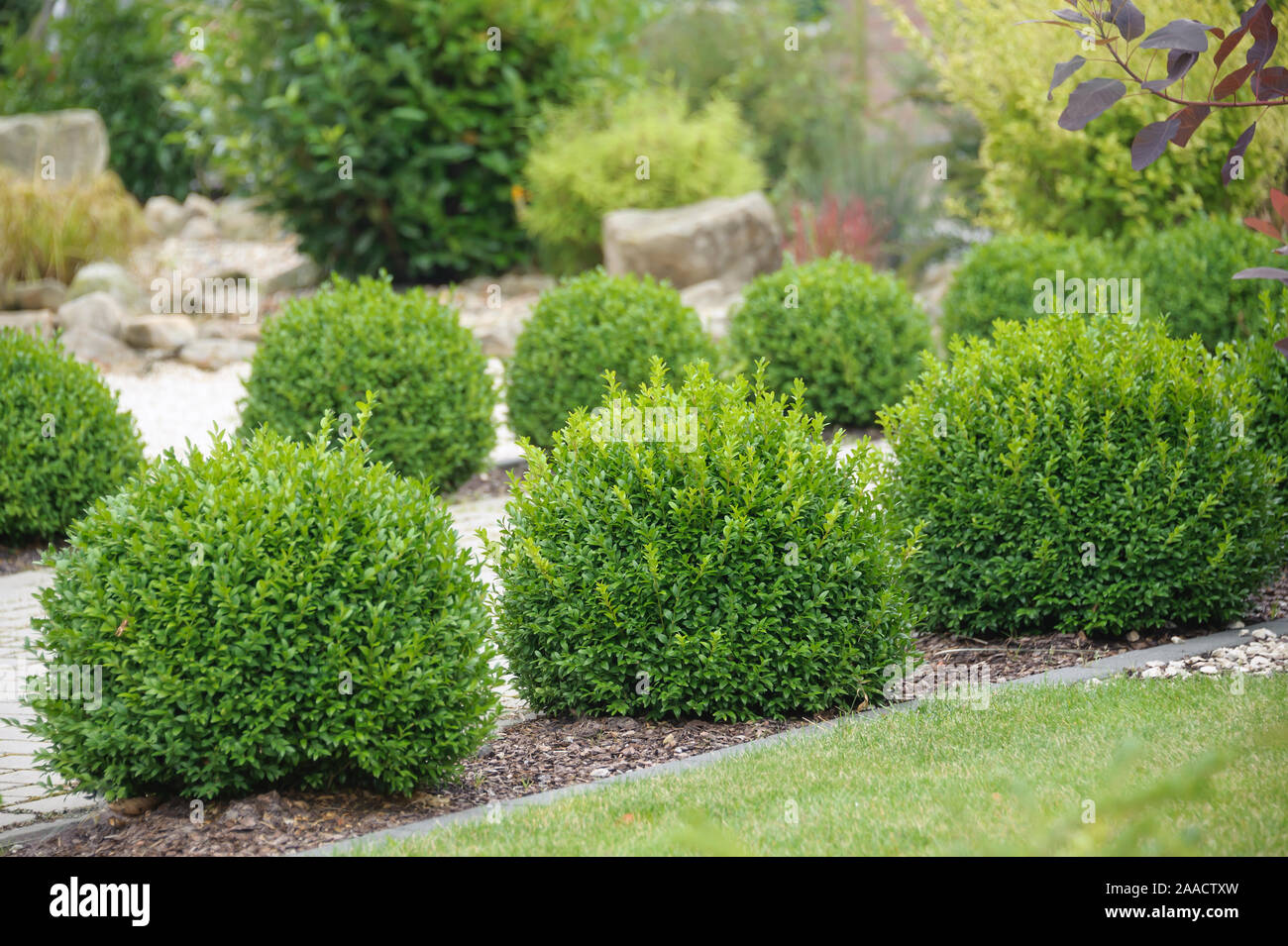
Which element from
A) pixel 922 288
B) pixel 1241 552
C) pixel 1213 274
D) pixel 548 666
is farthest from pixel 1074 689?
pixel 922 288

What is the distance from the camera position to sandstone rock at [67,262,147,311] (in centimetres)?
1413

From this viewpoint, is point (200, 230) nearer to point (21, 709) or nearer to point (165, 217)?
point (165, 217)

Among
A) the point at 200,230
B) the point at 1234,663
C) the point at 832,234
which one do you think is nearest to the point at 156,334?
the point at 200,230

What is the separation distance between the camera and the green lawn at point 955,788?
3.26m

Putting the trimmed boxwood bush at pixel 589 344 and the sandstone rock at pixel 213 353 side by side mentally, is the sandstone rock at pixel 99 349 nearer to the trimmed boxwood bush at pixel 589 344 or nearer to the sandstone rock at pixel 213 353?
the sandstone rock at pixel 213 353

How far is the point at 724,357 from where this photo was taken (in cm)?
948

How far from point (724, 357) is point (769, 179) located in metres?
10.9

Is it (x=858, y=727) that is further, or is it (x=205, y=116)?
(x=205, y=116)

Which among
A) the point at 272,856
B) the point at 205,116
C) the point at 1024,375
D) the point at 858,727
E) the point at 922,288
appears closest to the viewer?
the point at 272,856

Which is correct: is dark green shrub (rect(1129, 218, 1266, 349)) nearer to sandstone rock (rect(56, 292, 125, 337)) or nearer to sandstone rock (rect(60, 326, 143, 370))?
sandstone rock (rect(60, 326, 143, 370))

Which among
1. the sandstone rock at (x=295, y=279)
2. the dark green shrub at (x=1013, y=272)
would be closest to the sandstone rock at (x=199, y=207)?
the sandstone rock at (x=295, y=279)

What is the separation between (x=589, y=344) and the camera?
8.78m

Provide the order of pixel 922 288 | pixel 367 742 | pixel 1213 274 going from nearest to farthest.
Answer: pixel 367 742, pixel 1213 274, pixel 922 288

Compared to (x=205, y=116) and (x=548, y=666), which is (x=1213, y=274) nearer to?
(x=548, y=666)
